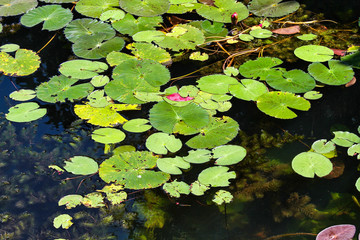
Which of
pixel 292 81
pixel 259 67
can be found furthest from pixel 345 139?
pixel 259 67

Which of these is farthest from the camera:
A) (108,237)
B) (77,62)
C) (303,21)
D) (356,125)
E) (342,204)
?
(303,21)

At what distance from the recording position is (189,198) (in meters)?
2.02

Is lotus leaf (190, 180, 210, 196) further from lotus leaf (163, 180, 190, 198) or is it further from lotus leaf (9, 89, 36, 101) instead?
lotus leaf (9, 89, 36, 101)

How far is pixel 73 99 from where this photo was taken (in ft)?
8.47

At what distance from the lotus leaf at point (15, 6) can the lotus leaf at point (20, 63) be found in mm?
594

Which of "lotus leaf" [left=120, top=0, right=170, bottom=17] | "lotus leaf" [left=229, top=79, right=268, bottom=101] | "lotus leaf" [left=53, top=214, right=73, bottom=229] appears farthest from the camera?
"lotus leaf" [left=120, top=0, right=170, bottom=17]

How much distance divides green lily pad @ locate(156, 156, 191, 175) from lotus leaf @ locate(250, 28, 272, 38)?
60.3 inches

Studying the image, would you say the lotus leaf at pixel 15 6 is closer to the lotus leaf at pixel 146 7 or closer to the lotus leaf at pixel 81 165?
the lotus leaf at pixel 146 7

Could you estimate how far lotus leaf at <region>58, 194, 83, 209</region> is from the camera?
197cm

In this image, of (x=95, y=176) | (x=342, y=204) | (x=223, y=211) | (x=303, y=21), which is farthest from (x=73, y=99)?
(x=303, y=21)

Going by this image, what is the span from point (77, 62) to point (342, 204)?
205cm

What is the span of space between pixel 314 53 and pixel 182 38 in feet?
3.47

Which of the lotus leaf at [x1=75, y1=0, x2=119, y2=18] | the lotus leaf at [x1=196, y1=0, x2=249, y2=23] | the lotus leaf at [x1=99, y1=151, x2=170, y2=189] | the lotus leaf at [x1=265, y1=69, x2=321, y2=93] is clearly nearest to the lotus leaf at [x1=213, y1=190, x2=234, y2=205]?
the lotus leaf at [x1=99, y1=151, x2=170, y2=189]

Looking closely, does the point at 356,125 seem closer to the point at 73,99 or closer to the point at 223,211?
the point at 223,211
